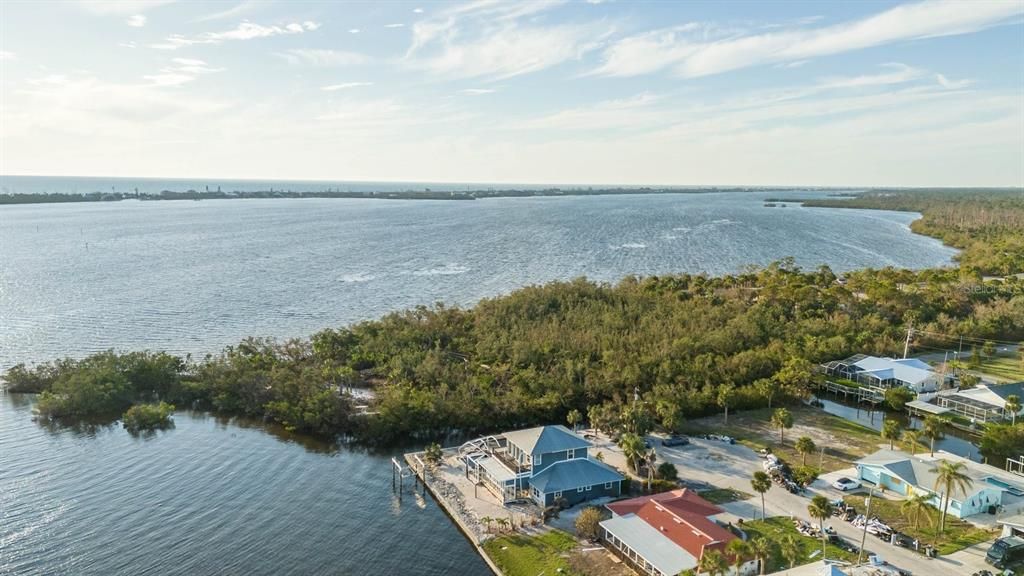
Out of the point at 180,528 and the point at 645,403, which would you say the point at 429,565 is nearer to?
the point at 180,528

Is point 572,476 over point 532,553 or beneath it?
over

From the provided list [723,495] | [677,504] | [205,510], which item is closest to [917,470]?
[723,495]

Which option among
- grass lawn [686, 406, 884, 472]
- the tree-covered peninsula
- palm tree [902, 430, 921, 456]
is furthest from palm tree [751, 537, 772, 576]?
palm tree [902, 430, 921, 456]

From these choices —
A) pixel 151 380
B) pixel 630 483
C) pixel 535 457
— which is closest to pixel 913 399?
pixel 630 483

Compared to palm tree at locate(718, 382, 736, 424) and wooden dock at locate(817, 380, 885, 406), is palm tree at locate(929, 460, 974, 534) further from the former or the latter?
wooden dock at locate(817, 380, 885, 406)

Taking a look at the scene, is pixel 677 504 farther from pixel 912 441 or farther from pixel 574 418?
pixel 912 441

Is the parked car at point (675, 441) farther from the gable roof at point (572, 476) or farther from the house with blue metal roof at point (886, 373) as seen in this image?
the house with blue metal roof at point (886, 373)

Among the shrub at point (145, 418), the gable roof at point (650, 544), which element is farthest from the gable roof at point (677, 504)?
the shrub at point (145, 418)
